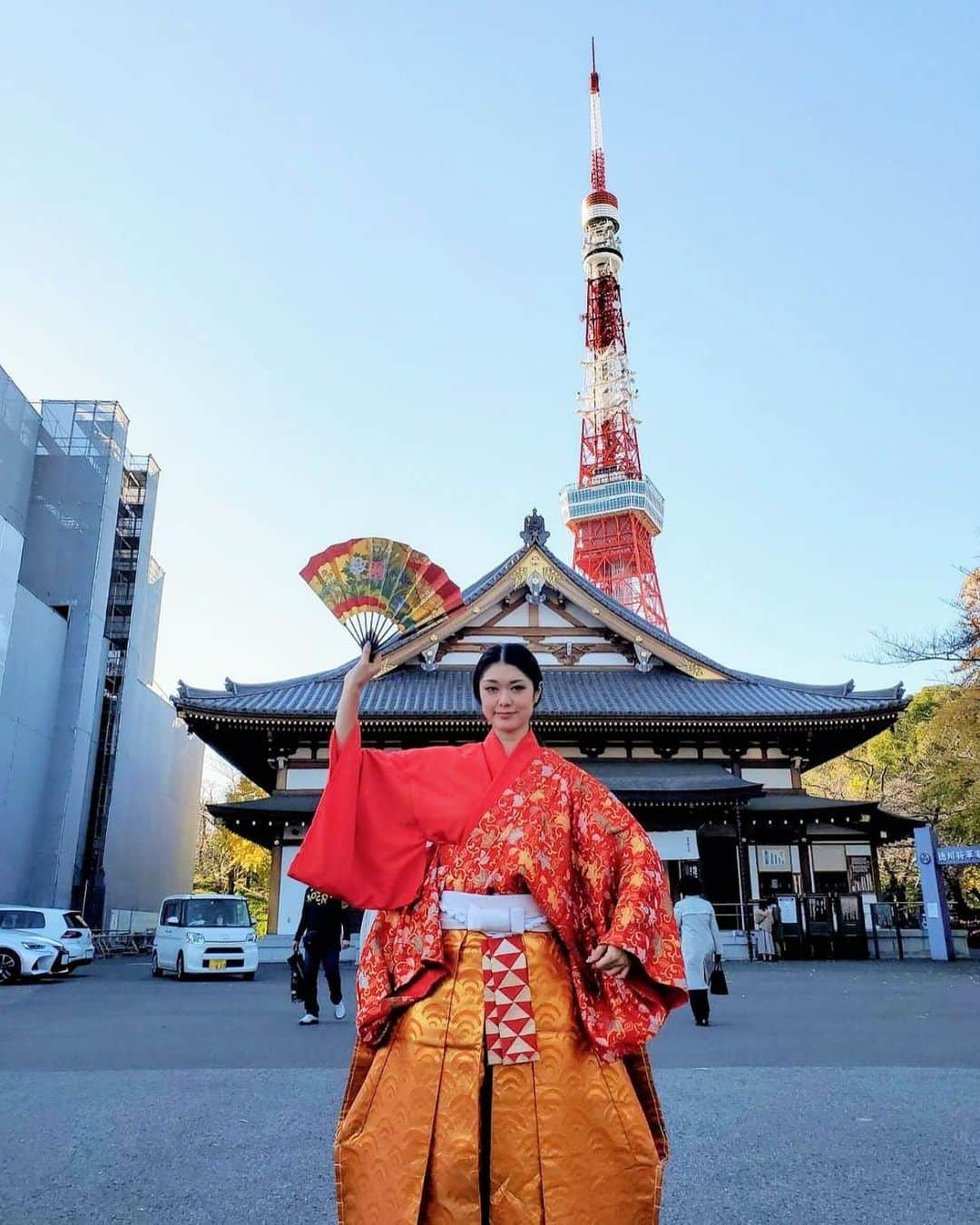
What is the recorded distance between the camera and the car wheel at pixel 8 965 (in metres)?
13.8

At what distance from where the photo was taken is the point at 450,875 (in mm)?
2416

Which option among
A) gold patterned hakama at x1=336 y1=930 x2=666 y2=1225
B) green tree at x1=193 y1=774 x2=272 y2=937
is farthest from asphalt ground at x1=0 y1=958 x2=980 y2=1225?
green tree at x1=193 y1=774 x2=272 y2=937

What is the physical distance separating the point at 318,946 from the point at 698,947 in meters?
3.52

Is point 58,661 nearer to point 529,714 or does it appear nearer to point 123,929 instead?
point 123,929

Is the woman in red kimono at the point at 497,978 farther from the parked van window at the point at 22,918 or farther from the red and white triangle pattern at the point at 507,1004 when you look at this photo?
the parked van window at the point at 22,918

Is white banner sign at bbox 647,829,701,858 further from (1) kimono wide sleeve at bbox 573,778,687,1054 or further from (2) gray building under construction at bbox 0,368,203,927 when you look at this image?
(1) kimono wide sleeve at bbox 573,778,687,1054

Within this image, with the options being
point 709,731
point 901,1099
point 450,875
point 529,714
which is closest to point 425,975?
point 450,875

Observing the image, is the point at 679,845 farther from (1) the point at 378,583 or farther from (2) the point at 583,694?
(1) the point at 378,583

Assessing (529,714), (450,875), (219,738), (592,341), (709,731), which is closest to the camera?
(450,875)

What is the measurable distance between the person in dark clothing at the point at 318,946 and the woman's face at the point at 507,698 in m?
6.03

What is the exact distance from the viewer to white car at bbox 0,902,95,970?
14719 millimetres

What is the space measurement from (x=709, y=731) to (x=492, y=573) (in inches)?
254

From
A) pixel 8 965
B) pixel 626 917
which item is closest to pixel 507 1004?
pixel 626 917

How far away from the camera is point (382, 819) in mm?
2535
